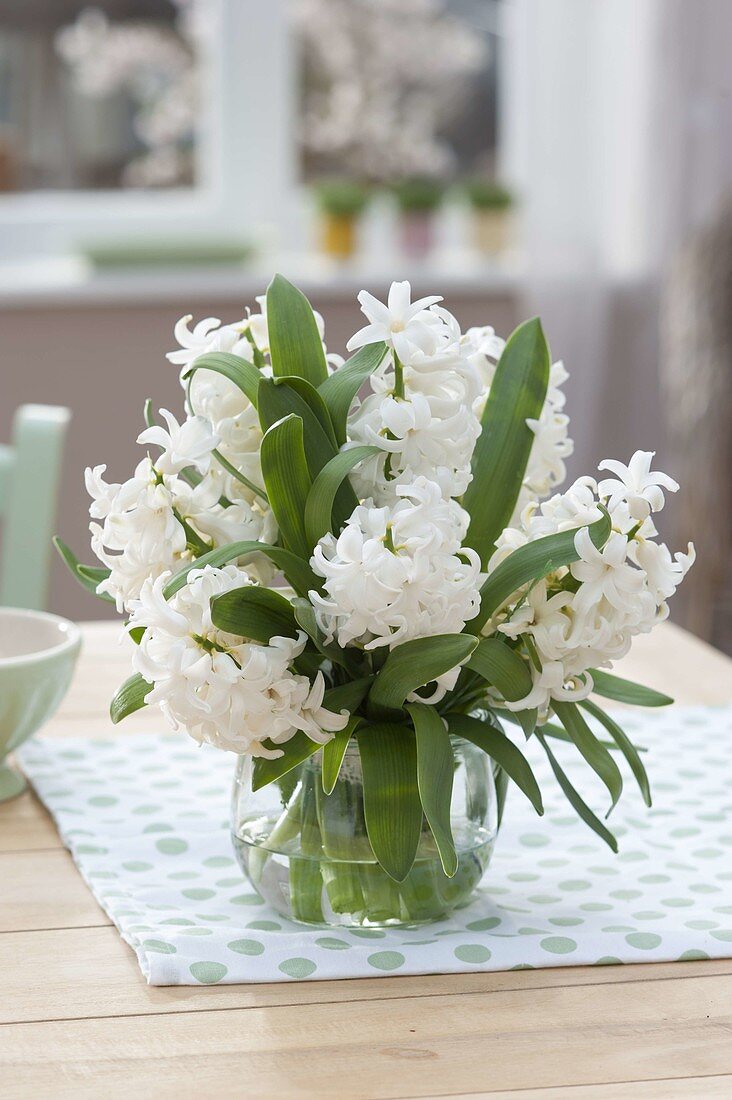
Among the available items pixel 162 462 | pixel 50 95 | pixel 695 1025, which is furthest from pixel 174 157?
pixel 695 1025

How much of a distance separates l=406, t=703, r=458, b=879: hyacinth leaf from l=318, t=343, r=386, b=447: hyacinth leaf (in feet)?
0.50

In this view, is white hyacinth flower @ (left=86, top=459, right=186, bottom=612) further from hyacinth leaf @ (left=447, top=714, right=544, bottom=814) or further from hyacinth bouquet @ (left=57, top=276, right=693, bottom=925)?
hyacinth leaf @ (left=447, top=714, right=544, bottom=814)

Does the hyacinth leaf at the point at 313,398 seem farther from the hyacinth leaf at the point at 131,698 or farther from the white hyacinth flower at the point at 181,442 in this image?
the hyacinth leaf at the point at 131,698

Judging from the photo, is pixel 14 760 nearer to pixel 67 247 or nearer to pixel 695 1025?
pixel 695 1025

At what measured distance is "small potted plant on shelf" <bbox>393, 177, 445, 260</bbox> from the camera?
111 inches

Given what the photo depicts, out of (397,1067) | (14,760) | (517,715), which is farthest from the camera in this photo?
(14,760)

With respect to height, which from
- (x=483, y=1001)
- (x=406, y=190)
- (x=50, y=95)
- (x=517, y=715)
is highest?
(x=50, y=95)

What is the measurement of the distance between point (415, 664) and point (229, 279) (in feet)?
6.86

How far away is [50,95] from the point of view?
281 centimetres

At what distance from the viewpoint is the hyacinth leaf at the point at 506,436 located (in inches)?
30.4

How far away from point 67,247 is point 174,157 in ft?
0.94

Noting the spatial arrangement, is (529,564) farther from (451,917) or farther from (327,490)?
(451,917)

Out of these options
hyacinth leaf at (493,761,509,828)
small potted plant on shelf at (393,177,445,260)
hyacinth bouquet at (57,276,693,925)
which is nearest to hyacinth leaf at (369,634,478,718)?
hyacinth bouquet at (57,276,693,925)

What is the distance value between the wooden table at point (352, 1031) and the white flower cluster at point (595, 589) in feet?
0.50
